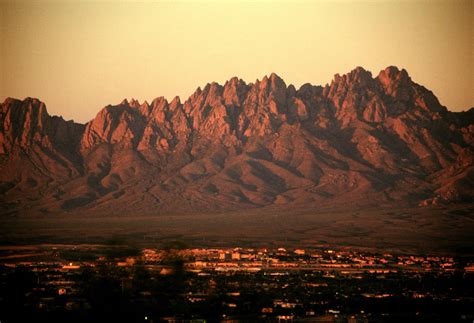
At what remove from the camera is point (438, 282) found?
6206 inches

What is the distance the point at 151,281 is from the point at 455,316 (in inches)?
1363

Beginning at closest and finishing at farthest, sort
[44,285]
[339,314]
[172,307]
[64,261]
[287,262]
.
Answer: [172,307], [339,314], [44,285], [64,261], [287,262]

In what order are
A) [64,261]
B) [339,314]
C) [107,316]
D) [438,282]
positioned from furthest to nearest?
[64,261] → [438,282] → [339,314] → [107,316]

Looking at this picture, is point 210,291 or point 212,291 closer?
point 210,291

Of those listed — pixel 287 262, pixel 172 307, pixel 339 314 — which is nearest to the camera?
pixel 172 307

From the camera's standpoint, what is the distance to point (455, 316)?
122500 millimetres

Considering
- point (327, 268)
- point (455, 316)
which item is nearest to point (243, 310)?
point (455, 316)

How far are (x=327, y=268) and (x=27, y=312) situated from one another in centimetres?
7882

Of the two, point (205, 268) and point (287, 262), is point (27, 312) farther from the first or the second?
point (287, 262)

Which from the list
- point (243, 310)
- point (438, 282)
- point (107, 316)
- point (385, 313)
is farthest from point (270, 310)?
point (438, 282)


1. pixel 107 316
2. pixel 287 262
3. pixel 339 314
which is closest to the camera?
pixel 107 316

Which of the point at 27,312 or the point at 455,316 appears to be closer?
the point at 27,312

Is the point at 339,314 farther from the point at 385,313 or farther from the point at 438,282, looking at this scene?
the point at 438,282

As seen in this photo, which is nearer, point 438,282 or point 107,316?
point 107,316
